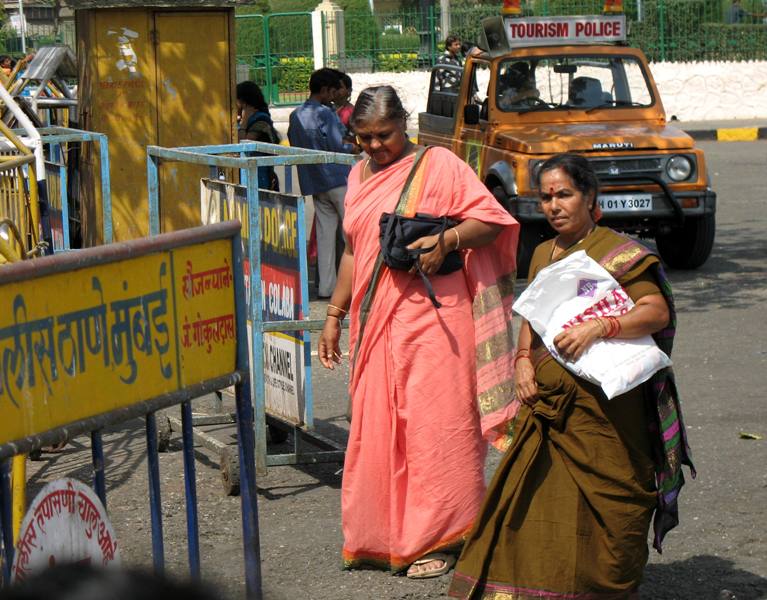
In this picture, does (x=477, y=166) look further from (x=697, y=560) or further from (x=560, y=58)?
(x=697, y=560)

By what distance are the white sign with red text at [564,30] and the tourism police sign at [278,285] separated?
18.6ft

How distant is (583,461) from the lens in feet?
13.0

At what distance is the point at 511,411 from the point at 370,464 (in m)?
0.52

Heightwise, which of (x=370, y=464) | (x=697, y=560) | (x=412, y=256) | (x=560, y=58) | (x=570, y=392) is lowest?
(x=697, y=560)

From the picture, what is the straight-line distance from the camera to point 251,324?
5559mm

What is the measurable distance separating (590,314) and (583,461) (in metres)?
0.44

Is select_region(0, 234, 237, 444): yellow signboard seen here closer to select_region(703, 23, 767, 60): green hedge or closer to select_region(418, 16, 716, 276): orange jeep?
select_region(418, 16, 716, 276): orange jeep

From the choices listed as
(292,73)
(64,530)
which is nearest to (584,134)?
(64,530)

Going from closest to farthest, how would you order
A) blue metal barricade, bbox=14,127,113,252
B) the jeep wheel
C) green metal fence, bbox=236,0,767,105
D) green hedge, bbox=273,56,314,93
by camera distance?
blue metal barricade, bbox=14,127,113,252
the jeep wheel
green metal fence, bbox=236,0,767,105
green hedge, bbox=273,56,314,93

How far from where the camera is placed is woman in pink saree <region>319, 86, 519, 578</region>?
4.44 meters

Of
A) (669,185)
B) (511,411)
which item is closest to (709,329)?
(669,185)

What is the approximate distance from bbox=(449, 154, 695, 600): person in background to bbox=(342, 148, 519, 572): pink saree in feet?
1.11

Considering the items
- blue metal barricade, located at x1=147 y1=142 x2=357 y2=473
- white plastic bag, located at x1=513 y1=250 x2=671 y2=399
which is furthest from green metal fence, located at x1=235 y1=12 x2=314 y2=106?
white plastic bag, located at x1=513 y1=250 x2=671 y2=399

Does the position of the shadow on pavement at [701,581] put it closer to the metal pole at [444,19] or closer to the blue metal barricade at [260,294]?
the blue metal barricade at [260,294]
